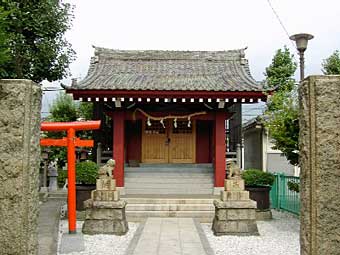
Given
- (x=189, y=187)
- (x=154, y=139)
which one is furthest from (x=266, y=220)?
(x=154, y=139)

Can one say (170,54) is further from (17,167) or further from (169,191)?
(17,167)

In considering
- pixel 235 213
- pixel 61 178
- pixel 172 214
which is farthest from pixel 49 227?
pixel 61 178

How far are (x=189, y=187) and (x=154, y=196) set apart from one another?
1.57 m

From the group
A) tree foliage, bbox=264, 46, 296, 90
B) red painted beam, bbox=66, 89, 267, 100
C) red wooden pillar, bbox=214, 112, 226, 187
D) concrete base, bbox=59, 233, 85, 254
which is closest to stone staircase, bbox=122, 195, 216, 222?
red wooden pillar, bbox=214, 112, 226, 187

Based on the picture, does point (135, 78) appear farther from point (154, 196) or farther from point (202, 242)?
point (202, 242)

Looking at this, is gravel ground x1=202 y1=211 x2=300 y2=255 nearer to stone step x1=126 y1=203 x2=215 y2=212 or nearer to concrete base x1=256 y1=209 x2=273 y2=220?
concrete base x1=256 y1=209 x2=273 y2=220

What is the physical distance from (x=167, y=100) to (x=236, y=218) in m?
5.86

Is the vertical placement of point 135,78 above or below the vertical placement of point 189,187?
above

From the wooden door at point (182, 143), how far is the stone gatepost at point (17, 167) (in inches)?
530

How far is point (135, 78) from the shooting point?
16062 mm

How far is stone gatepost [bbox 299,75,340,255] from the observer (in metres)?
3.90

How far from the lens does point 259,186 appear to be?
1241 cm

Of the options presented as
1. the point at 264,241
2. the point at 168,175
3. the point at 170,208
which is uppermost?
the point at 168,175

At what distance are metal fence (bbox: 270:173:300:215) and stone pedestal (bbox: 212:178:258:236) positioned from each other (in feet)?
8.98
